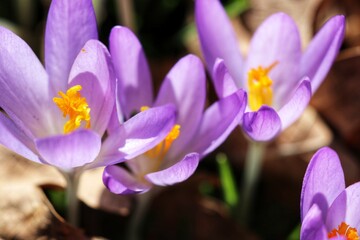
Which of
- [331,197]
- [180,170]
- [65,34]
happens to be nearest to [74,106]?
[65,34]

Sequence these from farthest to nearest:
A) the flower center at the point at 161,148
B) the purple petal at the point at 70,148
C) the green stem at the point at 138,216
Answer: the green stem at the point at 138,216 → the flower center at the point at 161,148 → the purple petal at the point at 70,148

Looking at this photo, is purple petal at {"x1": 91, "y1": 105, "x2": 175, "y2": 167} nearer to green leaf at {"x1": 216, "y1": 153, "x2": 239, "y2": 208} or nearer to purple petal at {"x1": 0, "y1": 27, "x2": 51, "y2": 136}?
purple petal at {"x1": 0, "y1": 27, "x2": 51, "y2": 136}

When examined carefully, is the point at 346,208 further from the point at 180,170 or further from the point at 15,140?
the point at 15,140

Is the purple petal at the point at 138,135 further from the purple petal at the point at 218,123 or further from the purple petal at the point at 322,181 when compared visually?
the purple petal at the point at 322,181

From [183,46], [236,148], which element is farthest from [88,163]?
[183,46]

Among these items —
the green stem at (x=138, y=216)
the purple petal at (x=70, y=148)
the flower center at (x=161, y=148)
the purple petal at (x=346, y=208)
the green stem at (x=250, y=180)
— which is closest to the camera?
the purple petal at (x=70, y=148)

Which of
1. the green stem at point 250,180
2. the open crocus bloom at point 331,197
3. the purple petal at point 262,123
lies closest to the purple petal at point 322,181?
the open crocus bloom at point 331,197

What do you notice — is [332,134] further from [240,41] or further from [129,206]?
[129,206]
